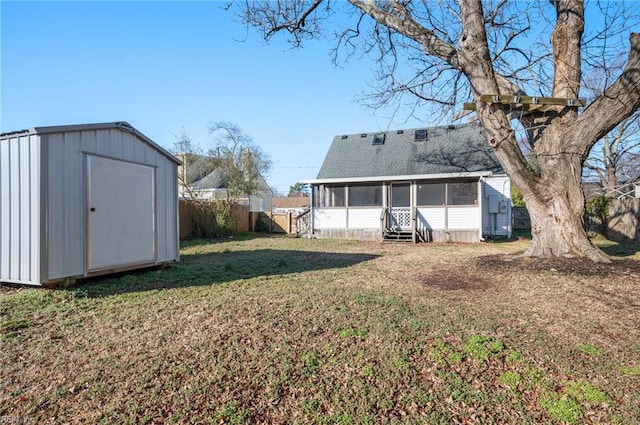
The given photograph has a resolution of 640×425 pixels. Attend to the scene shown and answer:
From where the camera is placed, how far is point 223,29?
30.4 feet

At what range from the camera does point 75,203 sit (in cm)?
561

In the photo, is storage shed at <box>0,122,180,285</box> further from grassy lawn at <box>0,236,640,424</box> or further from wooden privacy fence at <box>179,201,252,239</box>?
wooden privacy fence at <box>179,201,252,239</box>

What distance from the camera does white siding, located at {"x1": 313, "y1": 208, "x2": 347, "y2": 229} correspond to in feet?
52.6

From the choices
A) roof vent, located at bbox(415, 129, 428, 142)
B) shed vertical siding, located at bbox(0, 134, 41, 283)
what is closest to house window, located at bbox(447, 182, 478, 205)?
roof vent, located at bbox(415, 129, 428, 142)

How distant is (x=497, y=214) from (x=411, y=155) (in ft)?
15.0

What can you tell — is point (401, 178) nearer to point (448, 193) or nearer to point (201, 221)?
point (448, 193)

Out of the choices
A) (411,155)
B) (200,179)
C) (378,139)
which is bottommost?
(200,179)

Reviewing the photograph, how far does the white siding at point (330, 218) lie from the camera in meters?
16.0

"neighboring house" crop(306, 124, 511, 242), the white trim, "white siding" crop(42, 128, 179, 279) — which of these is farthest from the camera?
"neighboring house" crop(306, 124, 511, 242)

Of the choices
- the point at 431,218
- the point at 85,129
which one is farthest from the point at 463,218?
the point at 85,129

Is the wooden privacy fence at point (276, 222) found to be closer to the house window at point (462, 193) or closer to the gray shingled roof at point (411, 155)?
the gray shingled roof at point (411, 155)

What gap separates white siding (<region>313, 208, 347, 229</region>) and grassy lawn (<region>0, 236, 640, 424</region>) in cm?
1015

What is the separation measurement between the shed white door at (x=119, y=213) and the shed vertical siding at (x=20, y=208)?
0.76 meters

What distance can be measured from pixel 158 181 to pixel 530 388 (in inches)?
280
